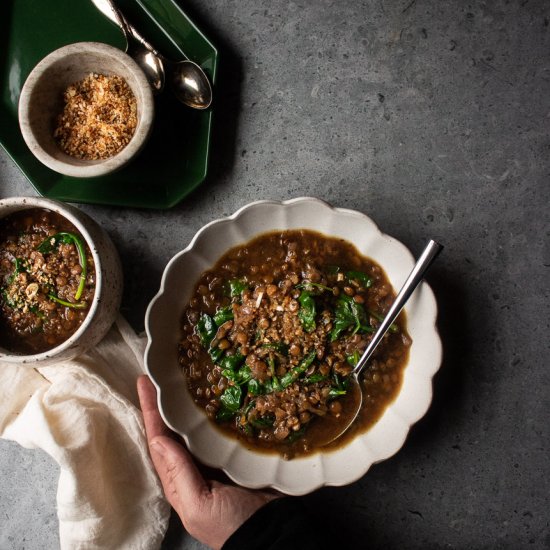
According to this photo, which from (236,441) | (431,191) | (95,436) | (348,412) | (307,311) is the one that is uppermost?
(431,191)

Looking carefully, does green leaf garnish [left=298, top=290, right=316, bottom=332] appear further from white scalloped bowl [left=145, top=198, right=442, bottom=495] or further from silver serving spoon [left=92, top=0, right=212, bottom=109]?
silver serving spoon [left=92, top=0, right=212, bottom=109]

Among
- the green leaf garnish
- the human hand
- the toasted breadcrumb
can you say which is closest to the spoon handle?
the green leaf garnish

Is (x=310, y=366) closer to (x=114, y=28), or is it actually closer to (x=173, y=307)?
(x=173, y=307)

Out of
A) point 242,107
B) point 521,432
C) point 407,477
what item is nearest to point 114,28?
point 242,107

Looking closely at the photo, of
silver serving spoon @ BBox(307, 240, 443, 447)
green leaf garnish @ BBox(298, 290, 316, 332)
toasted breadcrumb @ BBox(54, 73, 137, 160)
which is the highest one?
toasted breadcrumb @ BBox(54, 73, 137, 160)

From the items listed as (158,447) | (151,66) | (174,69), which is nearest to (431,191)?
(174,69)

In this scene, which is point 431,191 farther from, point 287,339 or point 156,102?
point 156,102

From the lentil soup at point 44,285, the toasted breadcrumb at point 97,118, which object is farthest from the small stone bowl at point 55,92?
the lentil soup at point 44,285
